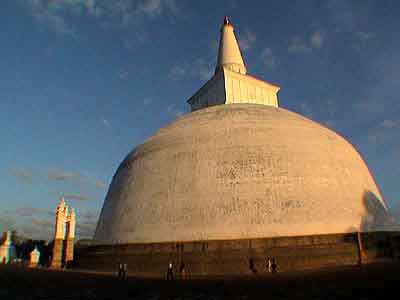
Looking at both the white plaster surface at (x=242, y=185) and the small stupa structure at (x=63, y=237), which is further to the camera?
the small stupa structure at (x=63, y=237)

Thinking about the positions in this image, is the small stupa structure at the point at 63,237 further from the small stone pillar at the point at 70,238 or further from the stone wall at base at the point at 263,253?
the stone wall at base at the point at 263,253

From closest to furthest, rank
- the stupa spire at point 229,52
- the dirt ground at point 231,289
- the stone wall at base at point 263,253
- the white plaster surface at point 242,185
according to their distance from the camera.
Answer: the dirt ground at point 231,289, the stone wall at base at point 263,253, the white plaster surface at point 242,185, the stupa spire at point 229,52

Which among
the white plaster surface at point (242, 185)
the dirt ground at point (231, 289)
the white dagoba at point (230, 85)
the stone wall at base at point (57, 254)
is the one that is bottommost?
the dirt ground at point (231, 289)

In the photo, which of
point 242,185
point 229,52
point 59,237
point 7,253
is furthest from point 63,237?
point 229,52

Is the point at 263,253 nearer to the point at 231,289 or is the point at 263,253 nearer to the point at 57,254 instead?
the point at 231,289

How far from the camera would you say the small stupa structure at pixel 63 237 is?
23.0 metres

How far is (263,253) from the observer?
1421cm

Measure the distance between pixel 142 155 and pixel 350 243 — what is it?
473 inches

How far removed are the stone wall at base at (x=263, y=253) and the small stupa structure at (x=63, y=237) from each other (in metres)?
10.5

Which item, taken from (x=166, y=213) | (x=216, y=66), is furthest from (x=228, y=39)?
(x=166, y=213)

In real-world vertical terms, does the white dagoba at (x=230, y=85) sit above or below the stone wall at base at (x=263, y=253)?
above

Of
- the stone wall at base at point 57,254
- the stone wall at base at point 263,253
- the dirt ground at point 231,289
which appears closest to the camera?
the dirt ground at point 231,289

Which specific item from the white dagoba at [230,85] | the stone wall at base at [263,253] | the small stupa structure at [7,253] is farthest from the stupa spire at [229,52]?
the small stupa structure at [7,253]

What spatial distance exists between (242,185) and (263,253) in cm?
325
